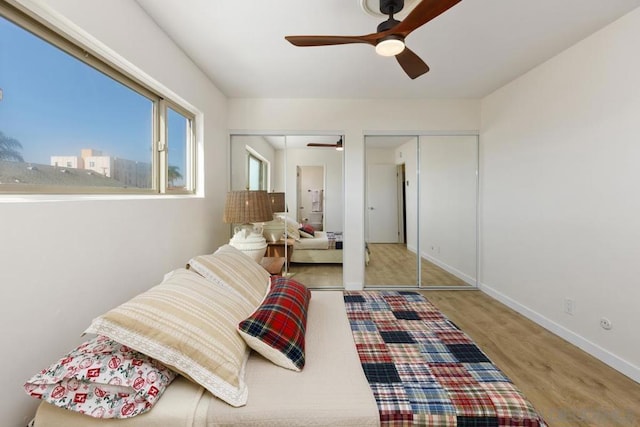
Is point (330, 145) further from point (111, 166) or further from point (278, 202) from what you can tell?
point (111, 166)

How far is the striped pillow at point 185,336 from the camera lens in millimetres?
953

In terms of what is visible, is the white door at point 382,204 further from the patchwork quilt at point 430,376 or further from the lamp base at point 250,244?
the patchwork quilt at point 430,376

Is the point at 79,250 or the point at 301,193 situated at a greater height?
the point at 301,193

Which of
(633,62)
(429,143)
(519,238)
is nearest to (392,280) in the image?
(519,238)

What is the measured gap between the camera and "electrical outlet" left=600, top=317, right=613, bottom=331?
7.11ft

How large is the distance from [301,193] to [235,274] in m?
2.30

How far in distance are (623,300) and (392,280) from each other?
2.25m

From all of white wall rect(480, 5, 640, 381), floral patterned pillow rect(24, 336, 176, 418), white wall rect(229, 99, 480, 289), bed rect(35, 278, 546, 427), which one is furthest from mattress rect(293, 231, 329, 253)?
floral patterned pillow rect(24, 336, 176, 418)

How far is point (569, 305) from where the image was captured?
251 cm

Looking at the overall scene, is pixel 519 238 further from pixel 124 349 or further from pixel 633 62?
pixel 124 349

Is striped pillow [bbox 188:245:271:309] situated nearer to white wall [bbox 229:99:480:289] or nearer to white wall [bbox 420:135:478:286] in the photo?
white wall [bbox 229:99:480:289]

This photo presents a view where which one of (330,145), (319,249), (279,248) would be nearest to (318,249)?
(319,249)

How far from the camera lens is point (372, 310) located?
5.85ft

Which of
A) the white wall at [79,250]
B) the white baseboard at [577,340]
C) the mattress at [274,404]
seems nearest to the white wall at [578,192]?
the white baseboard at [577,340]
